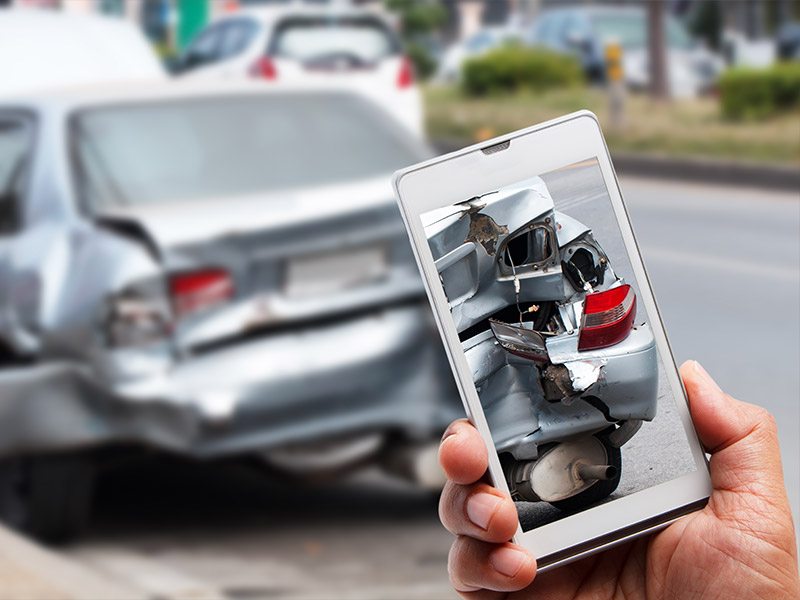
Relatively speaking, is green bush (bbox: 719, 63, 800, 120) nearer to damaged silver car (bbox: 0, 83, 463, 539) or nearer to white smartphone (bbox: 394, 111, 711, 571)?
damaged silver car (bbox: 0, 83, 463, 539)

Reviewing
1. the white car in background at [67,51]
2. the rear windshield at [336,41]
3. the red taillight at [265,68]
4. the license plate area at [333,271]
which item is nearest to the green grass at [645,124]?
the rear windshield at [336,41]

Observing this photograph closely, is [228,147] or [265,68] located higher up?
[228,147]

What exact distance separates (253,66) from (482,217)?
8262mm

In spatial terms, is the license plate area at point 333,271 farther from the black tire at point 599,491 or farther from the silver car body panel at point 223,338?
the black tire at point 599,491

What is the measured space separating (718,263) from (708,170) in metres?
8.46

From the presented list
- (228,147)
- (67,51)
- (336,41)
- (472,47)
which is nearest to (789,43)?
(472,47)

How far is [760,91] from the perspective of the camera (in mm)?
14656

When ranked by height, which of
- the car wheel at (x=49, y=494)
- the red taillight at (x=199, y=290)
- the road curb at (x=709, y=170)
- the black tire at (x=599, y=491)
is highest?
the black tire at (x=599, y=491)

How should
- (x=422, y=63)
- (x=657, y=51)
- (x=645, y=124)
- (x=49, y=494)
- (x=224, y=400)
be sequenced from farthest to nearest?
(x=422, y=63) → (x=657, y=51) → (x=645, y=124) → (x=49, y=494) → (x=224, y=400)

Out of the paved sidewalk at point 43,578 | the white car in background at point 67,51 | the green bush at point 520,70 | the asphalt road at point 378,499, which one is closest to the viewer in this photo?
the asphalt road at point 378,499

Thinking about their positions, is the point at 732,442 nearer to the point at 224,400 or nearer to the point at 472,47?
the point at 224,400

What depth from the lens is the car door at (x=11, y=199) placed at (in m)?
4.33

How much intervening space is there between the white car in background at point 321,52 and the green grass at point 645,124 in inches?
114

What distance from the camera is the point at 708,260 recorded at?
3582 mm
